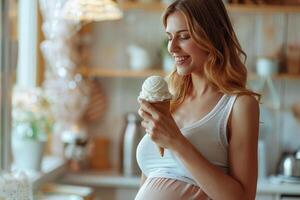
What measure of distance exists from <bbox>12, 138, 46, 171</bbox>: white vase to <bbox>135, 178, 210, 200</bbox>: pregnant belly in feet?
4.88

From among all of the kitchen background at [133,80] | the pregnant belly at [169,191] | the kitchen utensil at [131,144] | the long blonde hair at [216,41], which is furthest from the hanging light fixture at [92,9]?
the pregnant belly at [169,191]

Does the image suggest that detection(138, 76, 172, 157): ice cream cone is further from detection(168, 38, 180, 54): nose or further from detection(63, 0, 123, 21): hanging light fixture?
detection(63, 0, 123, 21): hanging light fixture

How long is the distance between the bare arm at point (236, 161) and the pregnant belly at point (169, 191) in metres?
0.07

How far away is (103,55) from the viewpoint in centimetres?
360

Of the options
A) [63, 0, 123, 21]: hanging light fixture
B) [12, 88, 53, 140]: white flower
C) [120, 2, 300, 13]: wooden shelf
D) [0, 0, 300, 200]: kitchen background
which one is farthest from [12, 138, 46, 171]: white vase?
[120, 2, 300, 13]: wooden shelf

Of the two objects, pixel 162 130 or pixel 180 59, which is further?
pixel 180 59

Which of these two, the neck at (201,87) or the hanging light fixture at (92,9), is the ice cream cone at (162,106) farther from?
the hanging light fixture at (92,9)

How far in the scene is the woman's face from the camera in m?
1.49

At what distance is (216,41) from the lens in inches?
59.0

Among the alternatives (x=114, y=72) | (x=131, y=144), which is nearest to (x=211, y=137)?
(x=131, y=144)

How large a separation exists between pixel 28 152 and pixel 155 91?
165cm

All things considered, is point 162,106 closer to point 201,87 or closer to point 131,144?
point 201,87

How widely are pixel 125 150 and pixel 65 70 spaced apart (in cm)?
58

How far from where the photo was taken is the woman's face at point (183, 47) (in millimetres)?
1493
